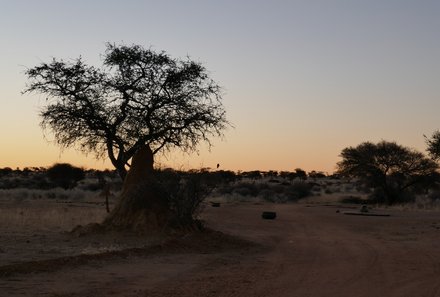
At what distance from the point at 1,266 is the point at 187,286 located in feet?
13.9

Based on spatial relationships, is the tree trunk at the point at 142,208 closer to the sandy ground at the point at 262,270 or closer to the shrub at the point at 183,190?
the shrub at the point at 183,190

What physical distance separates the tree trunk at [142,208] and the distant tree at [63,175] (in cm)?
5428

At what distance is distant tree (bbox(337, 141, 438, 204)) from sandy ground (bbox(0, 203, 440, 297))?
3250cm

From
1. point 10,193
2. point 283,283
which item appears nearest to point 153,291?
point 283,283

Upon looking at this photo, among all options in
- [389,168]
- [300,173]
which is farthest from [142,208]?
[300,173]

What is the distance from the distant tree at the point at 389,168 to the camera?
183 feet

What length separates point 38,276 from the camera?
40.7 feet

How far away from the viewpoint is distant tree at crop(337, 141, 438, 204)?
55750 millimetres

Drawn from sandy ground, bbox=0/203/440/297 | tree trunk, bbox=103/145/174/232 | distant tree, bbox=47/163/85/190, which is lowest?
sandy ground, bbox=0/203/440/297

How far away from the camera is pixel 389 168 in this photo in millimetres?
56750

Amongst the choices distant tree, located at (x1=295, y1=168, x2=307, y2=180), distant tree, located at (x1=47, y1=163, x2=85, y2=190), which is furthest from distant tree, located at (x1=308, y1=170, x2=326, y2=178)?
distant tree, located at (x1=47, y1=163, x2=85, y2=190)

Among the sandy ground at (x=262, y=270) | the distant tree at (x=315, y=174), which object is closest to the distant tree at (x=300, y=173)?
the distant tree at (x=315, y=174)

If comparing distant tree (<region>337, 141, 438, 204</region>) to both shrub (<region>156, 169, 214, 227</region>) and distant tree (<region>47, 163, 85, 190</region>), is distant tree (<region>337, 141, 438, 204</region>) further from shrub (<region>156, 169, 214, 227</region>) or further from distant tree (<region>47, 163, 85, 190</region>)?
shrub (<region>156, 169, 214, 227</region>)

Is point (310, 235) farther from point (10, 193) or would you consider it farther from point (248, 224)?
point (10, 193)
